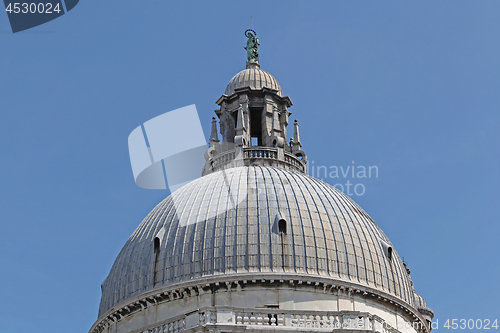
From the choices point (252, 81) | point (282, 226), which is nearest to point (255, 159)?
point (252, 81)

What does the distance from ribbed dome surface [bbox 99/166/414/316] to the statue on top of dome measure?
14.6m

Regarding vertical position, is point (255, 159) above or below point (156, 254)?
above

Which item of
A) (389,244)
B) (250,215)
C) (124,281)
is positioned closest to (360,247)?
(389,244)

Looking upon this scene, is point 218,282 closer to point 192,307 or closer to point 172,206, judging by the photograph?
point 192,307

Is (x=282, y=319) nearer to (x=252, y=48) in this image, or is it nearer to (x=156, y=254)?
(x=156, y=254)

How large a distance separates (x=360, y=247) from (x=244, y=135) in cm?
1202

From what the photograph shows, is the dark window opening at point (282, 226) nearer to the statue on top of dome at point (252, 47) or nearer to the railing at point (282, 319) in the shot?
the railing at point (282, 319)

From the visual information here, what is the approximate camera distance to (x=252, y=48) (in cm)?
6531

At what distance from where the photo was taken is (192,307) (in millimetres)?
45031

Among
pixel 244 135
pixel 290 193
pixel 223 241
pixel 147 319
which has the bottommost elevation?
pixel 147 319

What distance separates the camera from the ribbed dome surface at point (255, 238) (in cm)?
4609

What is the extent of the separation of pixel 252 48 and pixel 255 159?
43.7 feet

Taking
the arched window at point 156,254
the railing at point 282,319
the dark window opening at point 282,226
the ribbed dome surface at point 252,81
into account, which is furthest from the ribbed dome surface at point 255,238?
the ribbed dome surface at point 252,81

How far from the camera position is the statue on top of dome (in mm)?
64688
